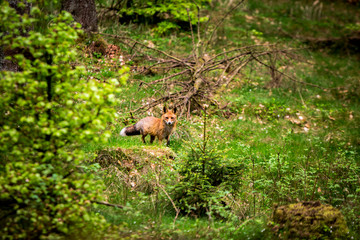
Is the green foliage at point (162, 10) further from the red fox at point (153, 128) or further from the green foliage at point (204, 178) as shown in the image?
the green foliage at point (204, 178)

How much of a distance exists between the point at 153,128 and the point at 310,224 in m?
4.41

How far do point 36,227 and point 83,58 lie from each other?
25.5ft

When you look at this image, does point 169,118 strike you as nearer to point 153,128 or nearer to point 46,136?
point 153,128

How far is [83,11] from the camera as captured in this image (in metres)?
11.4

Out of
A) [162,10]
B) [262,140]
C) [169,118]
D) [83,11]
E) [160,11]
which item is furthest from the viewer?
[160,11]

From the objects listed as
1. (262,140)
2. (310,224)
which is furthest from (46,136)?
(262,140)

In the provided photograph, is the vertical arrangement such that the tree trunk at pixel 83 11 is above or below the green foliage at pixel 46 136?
above

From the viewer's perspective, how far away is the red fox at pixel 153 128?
775 cm

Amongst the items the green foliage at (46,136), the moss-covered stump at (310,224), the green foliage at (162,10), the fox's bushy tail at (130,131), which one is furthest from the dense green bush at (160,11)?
the moss-covered stump at (310,224)

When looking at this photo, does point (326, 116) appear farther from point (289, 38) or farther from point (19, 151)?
point (19, 151)

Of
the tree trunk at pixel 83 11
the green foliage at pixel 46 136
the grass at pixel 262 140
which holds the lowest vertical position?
the grass at pixel 262 140

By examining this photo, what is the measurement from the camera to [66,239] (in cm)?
368

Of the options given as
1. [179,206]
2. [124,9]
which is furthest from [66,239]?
[124,9]

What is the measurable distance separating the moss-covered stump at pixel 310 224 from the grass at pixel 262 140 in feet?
1.05
